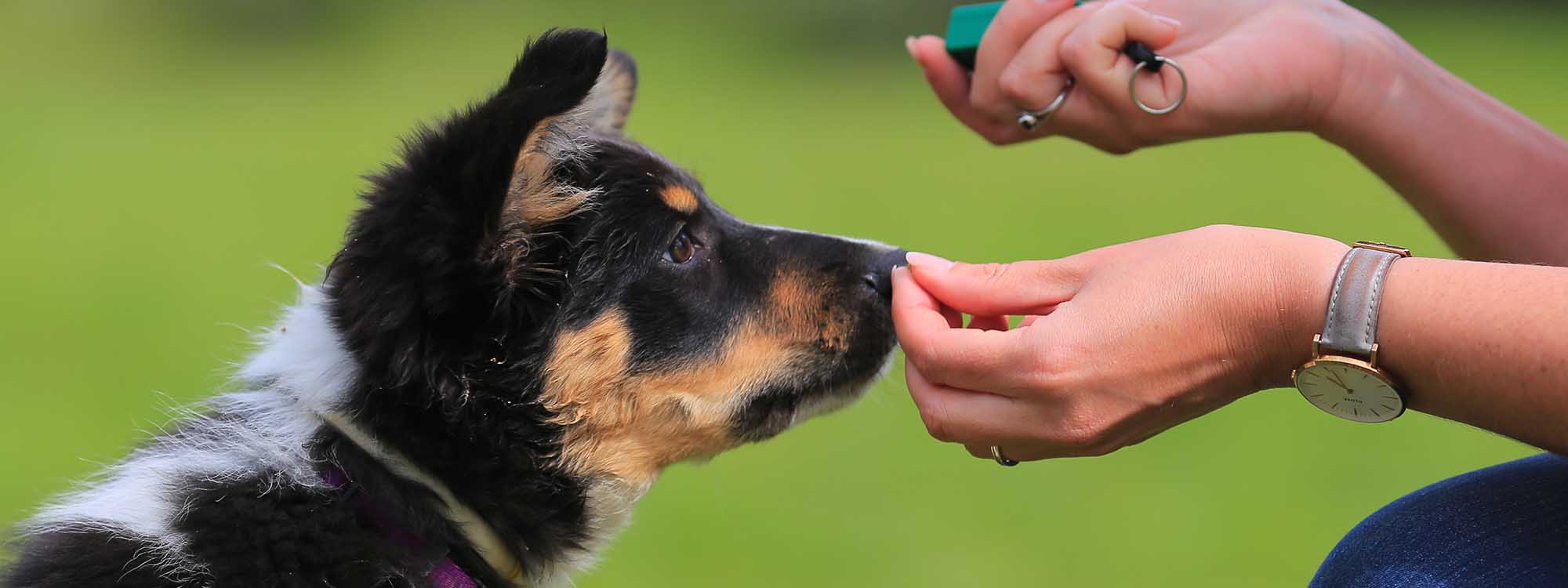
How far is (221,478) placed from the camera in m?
3.19

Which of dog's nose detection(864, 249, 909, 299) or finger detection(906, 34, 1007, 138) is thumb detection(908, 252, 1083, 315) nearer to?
dog's nose detection(864, 249, 909, 299)

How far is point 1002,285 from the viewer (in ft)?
9.91

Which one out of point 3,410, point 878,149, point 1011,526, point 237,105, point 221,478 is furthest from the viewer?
point 237,105

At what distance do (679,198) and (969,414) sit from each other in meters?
1.27

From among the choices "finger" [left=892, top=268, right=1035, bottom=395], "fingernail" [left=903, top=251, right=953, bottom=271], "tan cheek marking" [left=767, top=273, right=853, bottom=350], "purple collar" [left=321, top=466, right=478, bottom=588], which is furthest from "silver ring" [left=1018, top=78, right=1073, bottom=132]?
"purple collar" [left=321, top=466, right=478, bottom=588]

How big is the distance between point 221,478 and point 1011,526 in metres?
5.00

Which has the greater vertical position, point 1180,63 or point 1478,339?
point 1180,63

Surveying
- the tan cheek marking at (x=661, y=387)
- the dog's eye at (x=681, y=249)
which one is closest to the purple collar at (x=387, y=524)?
the tan cheek marking at (x=661, y=387)

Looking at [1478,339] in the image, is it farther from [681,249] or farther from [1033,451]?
[681,249]

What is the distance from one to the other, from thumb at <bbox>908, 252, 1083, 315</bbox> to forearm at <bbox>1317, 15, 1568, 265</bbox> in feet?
4.65

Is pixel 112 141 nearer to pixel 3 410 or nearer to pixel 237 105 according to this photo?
pixel 237 105

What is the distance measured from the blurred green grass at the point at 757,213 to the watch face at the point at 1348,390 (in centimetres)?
258

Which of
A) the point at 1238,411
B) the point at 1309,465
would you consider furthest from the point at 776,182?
the point at 1309,465

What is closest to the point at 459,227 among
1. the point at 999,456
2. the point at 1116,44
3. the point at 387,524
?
the point at 387,524
